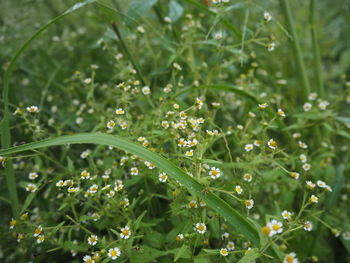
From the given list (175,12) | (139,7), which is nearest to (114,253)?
(139,7)

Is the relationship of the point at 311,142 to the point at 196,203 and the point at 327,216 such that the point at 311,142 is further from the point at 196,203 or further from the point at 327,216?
the point at 196,203

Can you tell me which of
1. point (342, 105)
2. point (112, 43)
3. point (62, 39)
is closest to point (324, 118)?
point (342, 105)

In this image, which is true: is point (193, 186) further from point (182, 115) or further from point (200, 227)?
point (182, 115)

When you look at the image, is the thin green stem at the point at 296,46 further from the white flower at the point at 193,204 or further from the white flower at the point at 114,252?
the white flower at the point at 114,252

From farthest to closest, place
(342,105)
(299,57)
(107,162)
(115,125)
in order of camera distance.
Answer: (342,105)
(299,57)
(107,162)
(115,125)

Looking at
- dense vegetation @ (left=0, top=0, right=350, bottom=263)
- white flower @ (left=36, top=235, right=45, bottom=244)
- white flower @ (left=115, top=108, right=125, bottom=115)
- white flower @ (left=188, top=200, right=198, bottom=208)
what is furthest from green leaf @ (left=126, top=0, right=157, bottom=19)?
white flower @ (left=36, top=235, right=45, bottom=244)

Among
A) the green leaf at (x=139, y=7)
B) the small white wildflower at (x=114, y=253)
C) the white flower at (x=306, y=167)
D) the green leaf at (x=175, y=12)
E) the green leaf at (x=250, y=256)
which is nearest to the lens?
the green leaf at (x=250, y=256)

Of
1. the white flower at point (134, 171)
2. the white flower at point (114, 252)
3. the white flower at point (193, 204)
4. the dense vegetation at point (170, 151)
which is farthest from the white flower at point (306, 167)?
the white flower at point (114, 252)

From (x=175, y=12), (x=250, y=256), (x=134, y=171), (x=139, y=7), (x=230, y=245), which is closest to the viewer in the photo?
(x=250, y=256)
